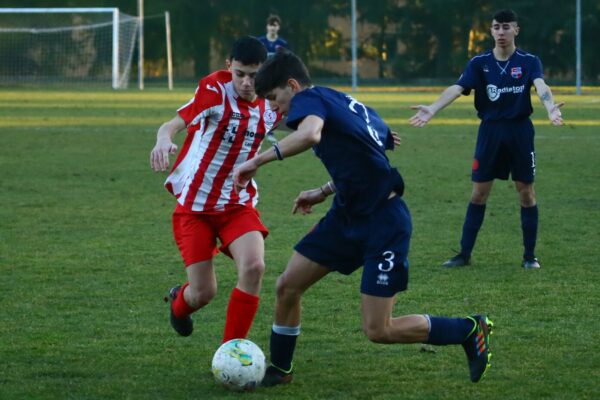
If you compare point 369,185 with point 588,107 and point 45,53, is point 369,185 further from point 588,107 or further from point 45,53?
point 45,53

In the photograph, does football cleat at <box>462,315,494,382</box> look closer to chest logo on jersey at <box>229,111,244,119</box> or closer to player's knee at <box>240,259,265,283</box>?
player's knee at <box>240,259,265,283</box>

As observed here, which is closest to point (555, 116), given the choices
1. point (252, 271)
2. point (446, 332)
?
point (446, 332)

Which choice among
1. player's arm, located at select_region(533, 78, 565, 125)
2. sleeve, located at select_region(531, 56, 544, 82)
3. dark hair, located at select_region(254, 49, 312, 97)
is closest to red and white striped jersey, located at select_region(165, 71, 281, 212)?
dark hair, located at select_region(254, 49, 312, 97)

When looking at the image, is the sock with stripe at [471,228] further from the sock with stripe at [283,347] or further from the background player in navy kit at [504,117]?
the sock with stripe at [283,347]

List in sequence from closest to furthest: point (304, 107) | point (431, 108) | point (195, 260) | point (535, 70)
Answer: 1. point (304, 107)
2. point (195, 260)
3. point (431, 108)
4. point (535, 70)

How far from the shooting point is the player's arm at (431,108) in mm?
7867

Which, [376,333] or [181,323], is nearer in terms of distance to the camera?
[376,333]

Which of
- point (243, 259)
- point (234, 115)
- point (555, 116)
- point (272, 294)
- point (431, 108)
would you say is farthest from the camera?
point (555, 116)

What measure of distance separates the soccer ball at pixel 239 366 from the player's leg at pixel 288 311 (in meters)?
0.08

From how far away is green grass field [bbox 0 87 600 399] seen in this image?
18.1ft

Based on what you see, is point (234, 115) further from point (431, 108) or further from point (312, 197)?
point (431, 108)

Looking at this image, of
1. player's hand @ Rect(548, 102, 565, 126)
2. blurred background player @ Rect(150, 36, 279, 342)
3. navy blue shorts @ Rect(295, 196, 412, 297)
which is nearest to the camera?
navy blue shorts @ Rect(295, 196, 412, 297)

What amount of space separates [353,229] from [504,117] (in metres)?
3.94

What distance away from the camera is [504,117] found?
8914 mm
